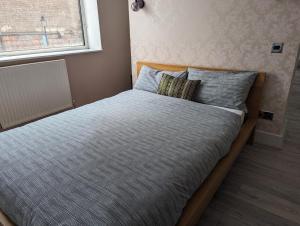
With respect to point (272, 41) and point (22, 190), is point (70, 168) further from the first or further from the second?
point (272, 41)

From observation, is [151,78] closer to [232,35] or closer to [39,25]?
[232,35]

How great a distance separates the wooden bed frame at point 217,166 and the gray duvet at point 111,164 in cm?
8

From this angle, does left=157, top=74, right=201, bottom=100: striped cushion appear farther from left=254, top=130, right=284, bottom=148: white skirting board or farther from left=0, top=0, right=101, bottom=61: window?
left=0, top=0, right=101, bottom=61: window

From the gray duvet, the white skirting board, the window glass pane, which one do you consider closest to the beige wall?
the window glass pane

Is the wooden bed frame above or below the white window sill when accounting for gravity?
below

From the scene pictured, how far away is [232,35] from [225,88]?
1.88ft

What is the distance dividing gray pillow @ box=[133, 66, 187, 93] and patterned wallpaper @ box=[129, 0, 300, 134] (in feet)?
0.82

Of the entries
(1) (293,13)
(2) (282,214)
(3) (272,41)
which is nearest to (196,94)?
(3) (272,41)

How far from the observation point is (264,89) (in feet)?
7.47

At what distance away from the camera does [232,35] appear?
2287 millimetres

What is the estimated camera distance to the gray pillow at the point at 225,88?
217 cm

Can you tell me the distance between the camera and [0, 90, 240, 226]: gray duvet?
3.34 ft

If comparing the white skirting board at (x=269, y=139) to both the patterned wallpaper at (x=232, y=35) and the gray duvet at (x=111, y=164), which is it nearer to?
the patterned wallpaper at (x=232, y=35)

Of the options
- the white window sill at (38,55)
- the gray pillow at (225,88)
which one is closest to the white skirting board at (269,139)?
the gray pillow at (225,88)
